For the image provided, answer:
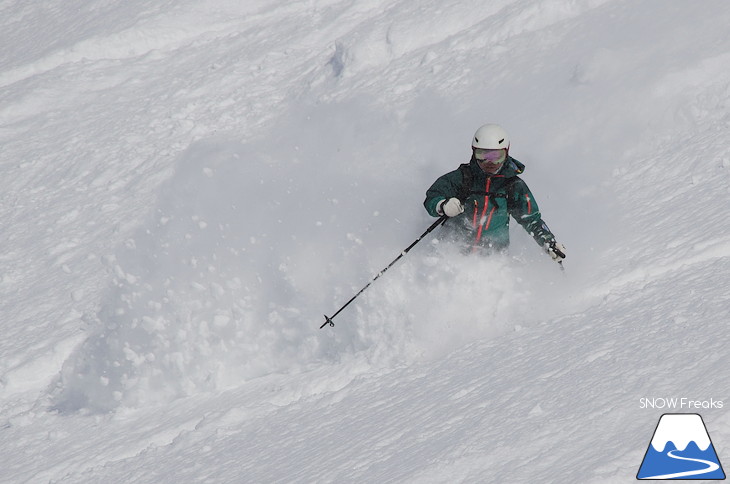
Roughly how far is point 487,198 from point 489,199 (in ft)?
0.06

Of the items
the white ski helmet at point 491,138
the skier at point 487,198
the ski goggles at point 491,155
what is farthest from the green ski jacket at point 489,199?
the white ski helmet at point 491,138

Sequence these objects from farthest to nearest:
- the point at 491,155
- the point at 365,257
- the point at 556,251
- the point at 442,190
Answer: the point at 365,257
the point at 442,190
the point at 491,155
the point at 556,251

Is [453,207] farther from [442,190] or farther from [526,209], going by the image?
[526,209]

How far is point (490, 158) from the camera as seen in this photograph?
5.98 m

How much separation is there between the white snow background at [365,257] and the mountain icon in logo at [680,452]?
6cm

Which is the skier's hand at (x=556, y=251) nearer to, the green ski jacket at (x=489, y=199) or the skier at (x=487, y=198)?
the skier at (x=487, y=198)

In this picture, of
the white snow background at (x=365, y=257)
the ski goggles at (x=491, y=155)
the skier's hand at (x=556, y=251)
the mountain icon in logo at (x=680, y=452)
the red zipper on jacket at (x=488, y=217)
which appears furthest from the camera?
the red zipper on jacket at (x=488, y=217)

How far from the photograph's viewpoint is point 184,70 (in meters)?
12.4

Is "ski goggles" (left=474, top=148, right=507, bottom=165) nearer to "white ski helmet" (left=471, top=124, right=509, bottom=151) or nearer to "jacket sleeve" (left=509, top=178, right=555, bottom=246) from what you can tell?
"white ski helmet" (left=471, top=124, right=509, bottom=151)

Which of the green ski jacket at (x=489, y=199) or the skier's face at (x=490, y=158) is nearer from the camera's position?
the skier's face at (x=490, y=158)

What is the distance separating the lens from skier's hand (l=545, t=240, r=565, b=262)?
5801mm

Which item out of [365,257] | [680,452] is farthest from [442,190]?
[680,452]

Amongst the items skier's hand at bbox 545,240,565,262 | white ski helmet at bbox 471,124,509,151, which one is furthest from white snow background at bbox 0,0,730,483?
white ski helmet at bbox 471,124,509,151

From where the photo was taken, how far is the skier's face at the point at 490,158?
5.95 metres
